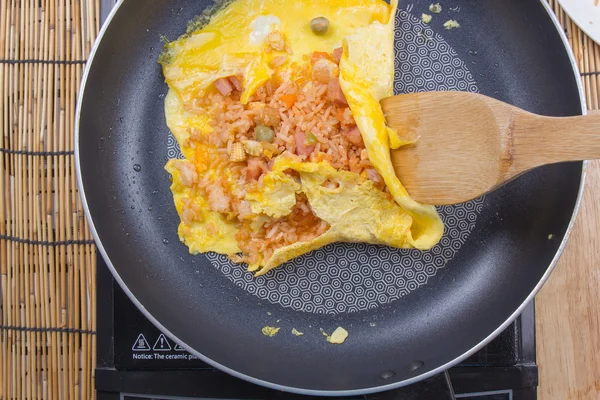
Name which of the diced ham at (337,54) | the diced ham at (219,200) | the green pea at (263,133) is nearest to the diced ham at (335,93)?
the diced ham at (337,54)

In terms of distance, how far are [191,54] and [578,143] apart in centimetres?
148

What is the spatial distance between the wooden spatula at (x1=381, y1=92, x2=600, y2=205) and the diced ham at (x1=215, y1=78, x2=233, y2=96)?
63cm

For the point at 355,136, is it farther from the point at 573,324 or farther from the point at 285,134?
the point at 573,324

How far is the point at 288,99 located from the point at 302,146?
20 cm

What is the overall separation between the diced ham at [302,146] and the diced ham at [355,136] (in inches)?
5.7

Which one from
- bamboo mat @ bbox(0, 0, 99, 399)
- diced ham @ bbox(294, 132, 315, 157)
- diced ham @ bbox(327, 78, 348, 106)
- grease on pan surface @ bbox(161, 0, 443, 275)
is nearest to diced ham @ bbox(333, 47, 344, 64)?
grease on pan surface @ bbox(161, 0, 443, 275)

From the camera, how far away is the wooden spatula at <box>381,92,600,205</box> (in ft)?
4.87

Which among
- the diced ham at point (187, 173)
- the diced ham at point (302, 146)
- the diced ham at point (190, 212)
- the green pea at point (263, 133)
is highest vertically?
the green pea at point (263, 133)

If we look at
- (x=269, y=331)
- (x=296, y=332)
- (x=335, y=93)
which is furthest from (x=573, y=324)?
(x=335, y=93)

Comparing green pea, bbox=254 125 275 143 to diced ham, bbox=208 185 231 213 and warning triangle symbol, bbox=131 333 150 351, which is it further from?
warning triangle symbol, bbox=131 333 150 351

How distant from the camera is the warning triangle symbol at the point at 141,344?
6.28ft

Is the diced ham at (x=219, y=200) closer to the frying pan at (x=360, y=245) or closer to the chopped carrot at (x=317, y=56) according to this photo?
the frying pan at (x=360, y=245)

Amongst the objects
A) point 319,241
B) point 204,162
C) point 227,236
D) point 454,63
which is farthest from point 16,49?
point 454,63

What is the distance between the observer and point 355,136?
181 centimetres
